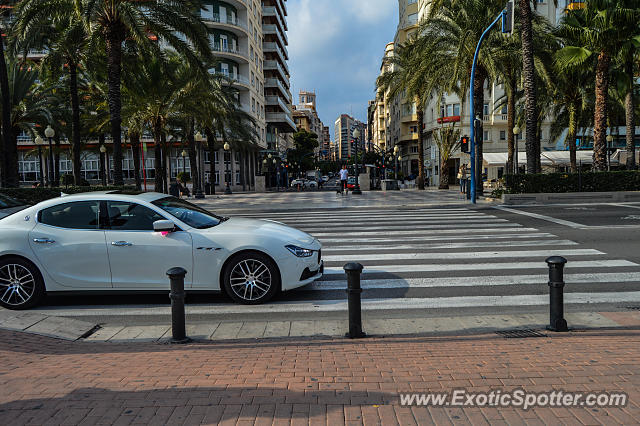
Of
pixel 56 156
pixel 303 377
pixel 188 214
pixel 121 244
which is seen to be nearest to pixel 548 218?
pixel 188 214

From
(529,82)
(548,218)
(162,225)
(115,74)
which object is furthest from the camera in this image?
(529,82)

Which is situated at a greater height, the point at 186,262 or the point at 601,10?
the point at 601,10

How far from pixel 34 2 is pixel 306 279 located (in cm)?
1885

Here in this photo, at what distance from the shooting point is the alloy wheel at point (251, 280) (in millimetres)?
6230

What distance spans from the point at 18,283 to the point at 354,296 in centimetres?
438

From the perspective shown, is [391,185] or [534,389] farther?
[391,185]

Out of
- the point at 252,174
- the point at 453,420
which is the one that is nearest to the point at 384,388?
the point at 453,420

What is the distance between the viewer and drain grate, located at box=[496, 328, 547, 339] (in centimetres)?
488

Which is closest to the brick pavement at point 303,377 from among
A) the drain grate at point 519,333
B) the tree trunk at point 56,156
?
the drain grate at point 519,333

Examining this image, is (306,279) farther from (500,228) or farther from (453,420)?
(500,228)

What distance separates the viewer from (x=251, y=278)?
626 centimetres

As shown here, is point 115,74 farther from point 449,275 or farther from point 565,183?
point 565,183

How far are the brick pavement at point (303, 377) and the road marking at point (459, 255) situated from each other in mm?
4076

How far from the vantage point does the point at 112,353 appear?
15.0 feet
